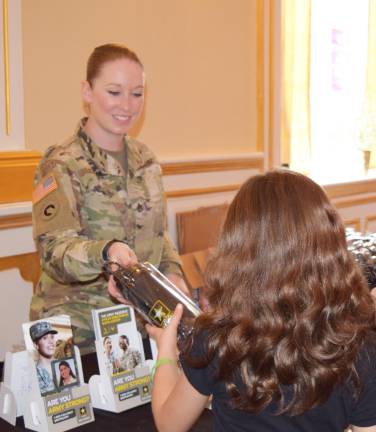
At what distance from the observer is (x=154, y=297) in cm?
138

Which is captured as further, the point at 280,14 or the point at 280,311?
the point at 280,14

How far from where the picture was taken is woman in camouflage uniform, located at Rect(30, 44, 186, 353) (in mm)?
1827

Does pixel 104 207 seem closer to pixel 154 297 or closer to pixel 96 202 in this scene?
pixel 96 202

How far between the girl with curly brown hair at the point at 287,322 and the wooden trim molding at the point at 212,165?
2218 millimetres

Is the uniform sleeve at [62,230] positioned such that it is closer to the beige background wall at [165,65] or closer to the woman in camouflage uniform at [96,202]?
the woman in camouflage uniform at [96,202]

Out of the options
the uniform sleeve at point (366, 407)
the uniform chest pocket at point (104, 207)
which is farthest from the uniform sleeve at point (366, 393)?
the uniform chest pocket at point (104, 207)

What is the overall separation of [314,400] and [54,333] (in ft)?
2.01

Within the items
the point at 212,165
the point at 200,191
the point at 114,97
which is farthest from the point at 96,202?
the point at 212,165

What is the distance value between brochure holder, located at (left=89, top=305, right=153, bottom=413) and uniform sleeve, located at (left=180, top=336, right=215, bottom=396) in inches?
15.9

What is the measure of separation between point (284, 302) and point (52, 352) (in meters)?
0.59

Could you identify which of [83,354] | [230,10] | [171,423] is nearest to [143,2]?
[230,10]

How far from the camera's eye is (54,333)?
1464 mm

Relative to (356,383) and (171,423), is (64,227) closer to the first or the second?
(171,423)

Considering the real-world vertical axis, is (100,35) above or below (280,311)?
above
